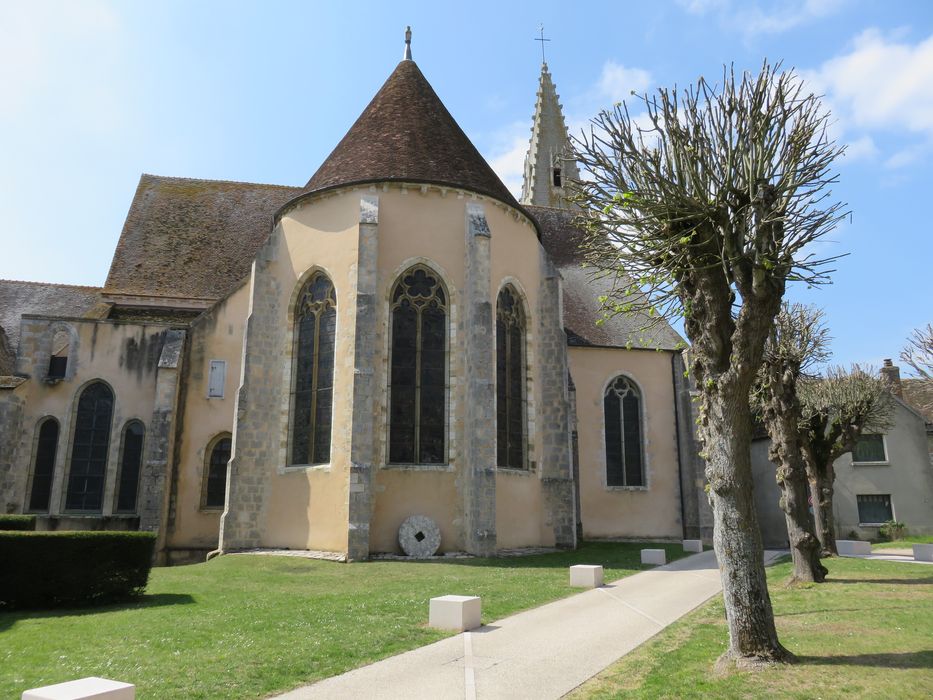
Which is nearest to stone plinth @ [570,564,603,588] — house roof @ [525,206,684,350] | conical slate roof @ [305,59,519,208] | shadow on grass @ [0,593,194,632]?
shadow on grass @ [0,593,194,632]

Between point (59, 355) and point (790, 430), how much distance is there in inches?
757

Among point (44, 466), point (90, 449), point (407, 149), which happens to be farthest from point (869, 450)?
point (44, 466)

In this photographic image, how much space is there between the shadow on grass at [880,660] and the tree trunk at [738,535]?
0.84 ft

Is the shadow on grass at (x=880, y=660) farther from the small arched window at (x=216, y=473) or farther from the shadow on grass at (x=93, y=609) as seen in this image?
the small arched window at (x=216, y=473)

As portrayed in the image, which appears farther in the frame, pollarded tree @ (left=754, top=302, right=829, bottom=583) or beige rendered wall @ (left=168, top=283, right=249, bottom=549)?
beige rendered wall @ (left=168, top=283, right=249, bottom=549)

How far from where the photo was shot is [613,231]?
831cm

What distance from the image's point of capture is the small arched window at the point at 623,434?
23.9 meters

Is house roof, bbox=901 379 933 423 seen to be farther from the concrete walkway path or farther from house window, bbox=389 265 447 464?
the concrete walkway path

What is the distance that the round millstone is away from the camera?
51.4 feet

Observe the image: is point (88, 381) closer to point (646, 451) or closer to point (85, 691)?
point (85, 691)

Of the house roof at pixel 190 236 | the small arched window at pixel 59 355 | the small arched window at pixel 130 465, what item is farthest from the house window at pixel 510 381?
the small arched window at pixel 59 355

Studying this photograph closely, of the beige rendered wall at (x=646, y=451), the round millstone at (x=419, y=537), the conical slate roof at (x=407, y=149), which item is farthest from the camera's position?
the beige rendered wall at (x=646, y=451)

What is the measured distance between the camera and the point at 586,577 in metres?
12.0

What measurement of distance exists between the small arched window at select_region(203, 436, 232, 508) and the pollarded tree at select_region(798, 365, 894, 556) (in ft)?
50.6
